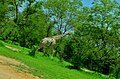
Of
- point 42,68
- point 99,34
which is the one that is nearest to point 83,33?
point 99,34

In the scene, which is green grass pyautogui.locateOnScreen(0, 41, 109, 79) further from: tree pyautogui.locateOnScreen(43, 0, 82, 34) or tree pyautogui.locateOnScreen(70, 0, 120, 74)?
tree pyautogui.locateOnScreen(43, 0, 82, 34)

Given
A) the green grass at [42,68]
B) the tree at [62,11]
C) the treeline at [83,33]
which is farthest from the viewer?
the tree at [62,11]

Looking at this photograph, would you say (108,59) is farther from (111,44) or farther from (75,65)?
(75,65)

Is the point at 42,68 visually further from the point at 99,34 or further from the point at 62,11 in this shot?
the point at 62,11

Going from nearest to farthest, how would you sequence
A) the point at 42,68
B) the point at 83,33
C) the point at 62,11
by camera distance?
the point at 42,68 < the point at 83,33 < the point at 62,11

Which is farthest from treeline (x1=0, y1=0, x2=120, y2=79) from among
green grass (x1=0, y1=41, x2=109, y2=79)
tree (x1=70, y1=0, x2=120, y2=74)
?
green grass (x1=0, y1=41, x2=109, y2=79)

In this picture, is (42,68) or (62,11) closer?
(42,68)

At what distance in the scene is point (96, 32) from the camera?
47.4 m

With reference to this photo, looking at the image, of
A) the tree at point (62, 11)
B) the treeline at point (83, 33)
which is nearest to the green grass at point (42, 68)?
the treeline at point (83, 33)

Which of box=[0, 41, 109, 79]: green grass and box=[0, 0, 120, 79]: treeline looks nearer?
box=[0, 41, 109, 79]: green grass

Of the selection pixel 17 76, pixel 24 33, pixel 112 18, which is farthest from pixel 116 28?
pixel 17 76

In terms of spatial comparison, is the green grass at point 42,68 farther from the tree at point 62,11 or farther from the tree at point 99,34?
the tree at point 62,11

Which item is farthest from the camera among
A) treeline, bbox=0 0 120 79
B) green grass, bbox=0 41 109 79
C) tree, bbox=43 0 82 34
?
tree, bbox=43 0 82 34

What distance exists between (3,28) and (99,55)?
1454cm
